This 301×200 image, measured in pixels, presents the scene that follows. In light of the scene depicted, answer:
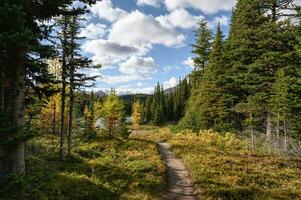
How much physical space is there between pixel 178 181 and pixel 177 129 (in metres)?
28.0

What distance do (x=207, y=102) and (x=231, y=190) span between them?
23.5m

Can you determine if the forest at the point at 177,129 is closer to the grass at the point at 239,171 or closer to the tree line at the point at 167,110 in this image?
the grass at the point at 239,171

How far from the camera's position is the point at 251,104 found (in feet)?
104

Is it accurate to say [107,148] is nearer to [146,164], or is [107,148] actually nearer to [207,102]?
[146,164]

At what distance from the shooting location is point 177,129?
48.5m

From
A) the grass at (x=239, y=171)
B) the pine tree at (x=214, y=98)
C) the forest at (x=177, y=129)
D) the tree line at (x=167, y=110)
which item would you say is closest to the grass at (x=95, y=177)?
the forest at (x=177, y=129)

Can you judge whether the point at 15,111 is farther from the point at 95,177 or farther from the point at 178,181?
the point at 178,181

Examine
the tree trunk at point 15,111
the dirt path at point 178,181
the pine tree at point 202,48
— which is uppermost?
the pine tree at point 202,48

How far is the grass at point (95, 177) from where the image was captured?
905 centimetres

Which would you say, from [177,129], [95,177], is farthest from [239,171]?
[177,129]

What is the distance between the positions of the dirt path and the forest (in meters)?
0.07

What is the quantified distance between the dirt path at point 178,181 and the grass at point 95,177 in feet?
2.13

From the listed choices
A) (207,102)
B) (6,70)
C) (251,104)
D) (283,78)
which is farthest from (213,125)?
(6,70)

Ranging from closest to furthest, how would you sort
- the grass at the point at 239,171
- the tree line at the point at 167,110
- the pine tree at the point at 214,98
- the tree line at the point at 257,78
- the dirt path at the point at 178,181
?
the dirt path at the point at 178,181
the grass at the point at 239,171
the tree line at the point at 257,78
the pine tree at the point at 214,98
the tree line at the point at 167,110
